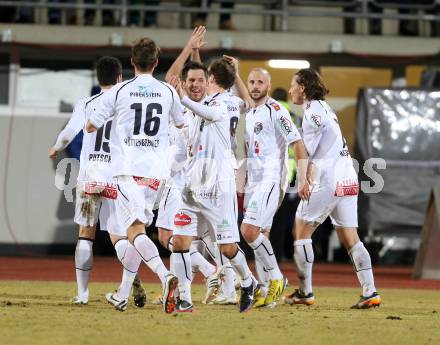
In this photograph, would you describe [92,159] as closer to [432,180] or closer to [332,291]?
[332,291]

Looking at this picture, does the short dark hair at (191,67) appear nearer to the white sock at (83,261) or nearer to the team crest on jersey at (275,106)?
the team crest on jersey at (275,106)

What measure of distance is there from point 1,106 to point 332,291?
9051mm

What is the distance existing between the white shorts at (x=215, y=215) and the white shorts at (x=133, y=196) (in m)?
0.49

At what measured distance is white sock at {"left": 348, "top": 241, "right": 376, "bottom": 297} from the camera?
10680mm

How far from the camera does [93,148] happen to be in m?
10.2

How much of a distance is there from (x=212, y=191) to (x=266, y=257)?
112 cm

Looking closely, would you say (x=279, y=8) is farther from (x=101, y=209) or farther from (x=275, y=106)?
(x=101, y=209)

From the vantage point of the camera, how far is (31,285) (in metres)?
13.3

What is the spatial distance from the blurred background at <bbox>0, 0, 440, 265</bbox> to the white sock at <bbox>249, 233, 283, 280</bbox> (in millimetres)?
7403

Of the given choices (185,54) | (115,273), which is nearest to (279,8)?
(115,273)

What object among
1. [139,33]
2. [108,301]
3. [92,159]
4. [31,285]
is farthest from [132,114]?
[139,33]

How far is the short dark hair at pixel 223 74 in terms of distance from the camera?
402 inches

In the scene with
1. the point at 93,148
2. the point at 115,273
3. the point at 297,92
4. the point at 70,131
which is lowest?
the point at 115,273

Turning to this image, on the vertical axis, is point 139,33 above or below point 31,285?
above
